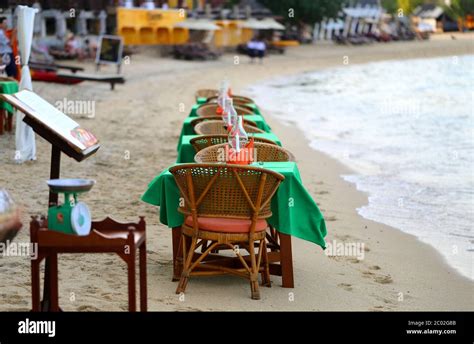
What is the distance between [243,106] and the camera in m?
11.5

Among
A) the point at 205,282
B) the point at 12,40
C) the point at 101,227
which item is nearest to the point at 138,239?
the point at 101,227

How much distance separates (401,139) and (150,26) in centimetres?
2702

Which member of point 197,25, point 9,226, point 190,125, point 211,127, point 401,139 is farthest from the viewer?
point 197,25

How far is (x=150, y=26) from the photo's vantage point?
4241 centimetres

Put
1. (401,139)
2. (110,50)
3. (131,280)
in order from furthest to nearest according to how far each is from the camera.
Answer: (110,50) < (401,139) < (131,280)

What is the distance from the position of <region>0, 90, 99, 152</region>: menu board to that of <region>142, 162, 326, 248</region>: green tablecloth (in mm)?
1392

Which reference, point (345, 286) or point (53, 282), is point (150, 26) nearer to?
point (345, 286)

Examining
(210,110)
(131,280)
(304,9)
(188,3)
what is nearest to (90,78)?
(210,110)

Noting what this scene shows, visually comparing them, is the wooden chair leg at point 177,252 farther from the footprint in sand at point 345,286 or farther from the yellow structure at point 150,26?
the yellow structure at point 150,26

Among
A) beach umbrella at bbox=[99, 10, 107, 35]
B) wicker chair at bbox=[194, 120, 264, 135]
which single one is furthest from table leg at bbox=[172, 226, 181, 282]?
beach umbrella at bbox=[99, 10, 107, 35]

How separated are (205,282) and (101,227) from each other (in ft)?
5.72

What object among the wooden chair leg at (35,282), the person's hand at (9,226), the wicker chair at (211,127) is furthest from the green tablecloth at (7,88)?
the person's hand at (9,226)

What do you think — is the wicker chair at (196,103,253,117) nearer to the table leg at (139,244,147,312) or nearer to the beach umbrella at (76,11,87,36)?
the table leg at (139,244,147,312)

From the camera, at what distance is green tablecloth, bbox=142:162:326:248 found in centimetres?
623
